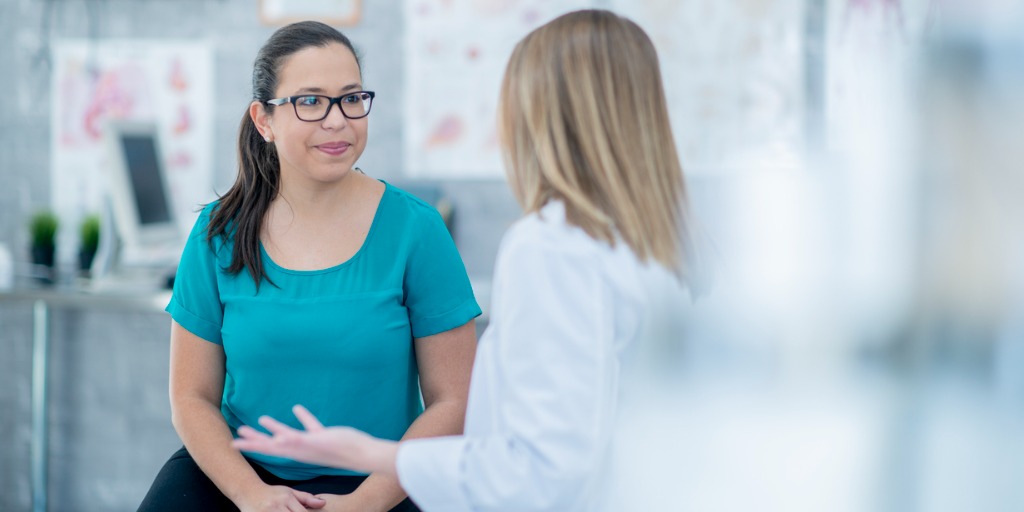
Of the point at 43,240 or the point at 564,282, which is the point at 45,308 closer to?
the point at 43,240

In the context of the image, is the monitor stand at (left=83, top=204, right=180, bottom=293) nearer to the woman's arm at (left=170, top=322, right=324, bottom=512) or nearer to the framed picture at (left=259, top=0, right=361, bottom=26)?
the framed picture at (left=259, top=0, right=361, bottom=26)

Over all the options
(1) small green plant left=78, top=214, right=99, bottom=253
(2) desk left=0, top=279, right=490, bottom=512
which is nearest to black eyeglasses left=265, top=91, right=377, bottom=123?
(2) desk left=0, top=279, right=490, bottom=512

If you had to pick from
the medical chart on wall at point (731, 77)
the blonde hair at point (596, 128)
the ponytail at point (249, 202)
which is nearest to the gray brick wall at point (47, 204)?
the medical chart on wall at point (731, 77)

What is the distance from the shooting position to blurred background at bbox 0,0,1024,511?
2.13m

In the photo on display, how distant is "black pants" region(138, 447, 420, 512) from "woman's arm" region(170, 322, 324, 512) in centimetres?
2

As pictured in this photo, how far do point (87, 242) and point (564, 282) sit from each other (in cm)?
228

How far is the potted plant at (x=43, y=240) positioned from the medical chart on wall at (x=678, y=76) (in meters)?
1.04

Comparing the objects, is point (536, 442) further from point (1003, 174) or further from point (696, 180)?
point (696, 180)

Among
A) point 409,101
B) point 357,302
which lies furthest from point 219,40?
point 357,302

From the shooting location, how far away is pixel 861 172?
7.84 feet

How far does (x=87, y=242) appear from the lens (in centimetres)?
276

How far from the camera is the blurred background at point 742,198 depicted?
6.98 feet

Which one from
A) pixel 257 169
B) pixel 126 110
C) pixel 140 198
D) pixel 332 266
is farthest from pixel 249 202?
pixel 126 110

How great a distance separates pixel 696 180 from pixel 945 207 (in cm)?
66
